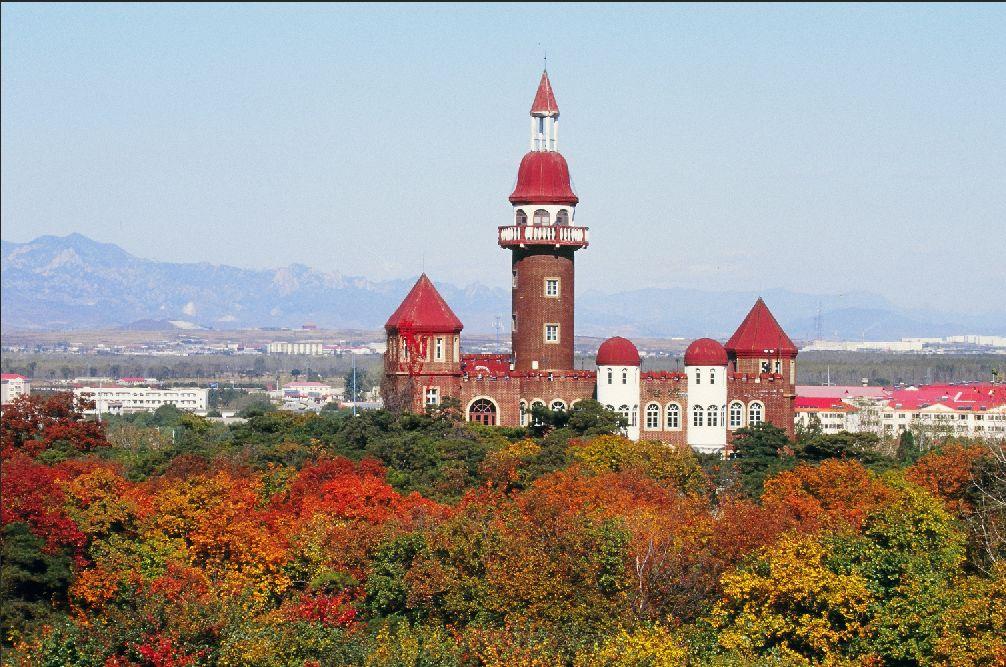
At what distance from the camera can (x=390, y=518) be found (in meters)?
52.6

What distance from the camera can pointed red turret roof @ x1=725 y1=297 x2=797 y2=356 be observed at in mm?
77500

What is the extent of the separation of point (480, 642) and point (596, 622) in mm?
3263

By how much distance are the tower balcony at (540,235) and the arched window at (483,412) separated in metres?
5.98

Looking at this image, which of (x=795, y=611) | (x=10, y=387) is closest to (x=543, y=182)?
(x=795, y=611)

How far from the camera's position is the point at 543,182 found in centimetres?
7625

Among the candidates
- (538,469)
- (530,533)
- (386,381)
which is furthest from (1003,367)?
(530,533)

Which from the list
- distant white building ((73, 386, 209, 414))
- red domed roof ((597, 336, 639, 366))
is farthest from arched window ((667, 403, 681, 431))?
distant white building ((73, 386, 209, 414))

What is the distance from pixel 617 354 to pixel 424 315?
7.21m

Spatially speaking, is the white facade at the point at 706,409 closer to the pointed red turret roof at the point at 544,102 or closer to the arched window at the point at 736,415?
the arched window at the point at 736,415

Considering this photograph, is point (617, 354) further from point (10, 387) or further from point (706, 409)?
point (10, 387)

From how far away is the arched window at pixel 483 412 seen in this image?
74.9 m

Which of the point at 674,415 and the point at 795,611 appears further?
the point at 674,415

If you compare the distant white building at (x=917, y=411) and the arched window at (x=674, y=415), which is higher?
the arched window at (x=674, y=415)

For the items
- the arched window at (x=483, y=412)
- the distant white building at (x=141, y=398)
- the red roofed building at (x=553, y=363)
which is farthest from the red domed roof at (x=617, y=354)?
the distant white building at (x=141, y=398)
